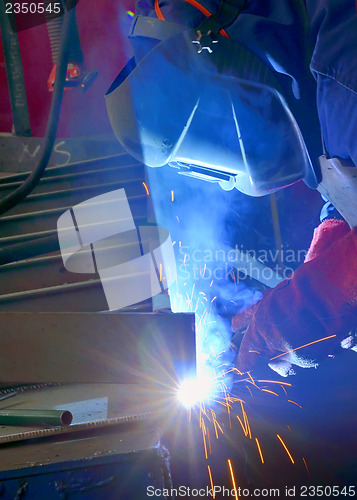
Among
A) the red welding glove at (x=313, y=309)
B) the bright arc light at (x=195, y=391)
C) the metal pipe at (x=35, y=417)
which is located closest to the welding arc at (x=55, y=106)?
the metal pipe at (x=35, y=417)

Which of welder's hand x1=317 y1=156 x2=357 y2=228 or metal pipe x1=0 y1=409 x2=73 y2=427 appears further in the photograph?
welder's hand x1=317 y1=156 x2=357 y2=228

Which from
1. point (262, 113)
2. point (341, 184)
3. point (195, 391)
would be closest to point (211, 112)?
point (262, 113)

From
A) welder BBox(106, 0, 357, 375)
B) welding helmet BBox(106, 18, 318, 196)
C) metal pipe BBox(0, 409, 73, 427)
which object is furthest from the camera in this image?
welding helmet BBox(106, 18, 318, 196)

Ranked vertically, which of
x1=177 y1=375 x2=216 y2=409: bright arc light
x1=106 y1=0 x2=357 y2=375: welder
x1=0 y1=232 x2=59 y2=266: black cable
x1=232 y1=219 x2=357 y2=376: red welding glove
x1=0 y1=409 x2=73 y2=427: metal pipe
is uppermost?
x1=106 y1=0 x2=357 y2=375: welder

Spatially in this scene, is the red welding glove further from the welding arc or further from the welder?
the welding arc

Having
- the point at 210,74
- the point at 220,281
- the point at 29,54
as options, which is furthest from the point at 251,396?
the point at 29,54

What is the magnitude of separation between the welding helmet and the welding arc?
198 millimetres

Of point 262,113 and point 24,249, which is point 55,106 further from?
point 262,113

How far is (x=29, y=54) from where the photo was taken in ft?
13.9

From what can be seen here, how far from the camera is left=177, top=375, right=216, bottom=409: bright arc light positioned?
5.14 ft

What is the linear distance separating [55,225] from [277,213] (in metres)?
1.42

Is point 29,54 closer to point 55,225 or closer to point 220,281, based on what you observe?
point 55,225

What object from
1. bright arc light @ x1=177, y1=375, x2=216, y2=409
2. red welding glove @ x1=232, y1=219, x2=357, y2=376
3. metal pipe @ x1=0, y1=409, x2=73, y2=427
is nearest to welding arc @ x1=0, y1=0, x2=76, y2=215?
metal pipe @ x1=0, y1=409, x2=73, y2=427

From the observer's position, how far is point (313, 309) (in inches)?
64.7
